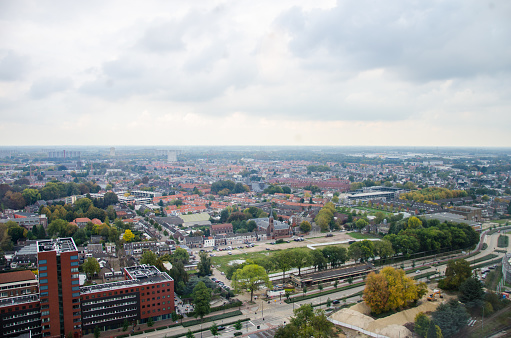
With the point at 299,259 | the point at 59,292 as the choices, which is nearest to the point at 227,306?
the point at 299,259

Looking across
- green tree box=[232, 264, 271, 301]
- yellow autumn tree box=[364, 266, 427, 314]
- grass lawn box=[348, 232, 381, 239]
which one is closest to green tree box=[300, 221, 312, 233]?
grass lawn box=[348, 232, 381, 239]

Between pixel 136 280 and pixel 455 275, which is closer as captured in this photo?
pixel 136 280

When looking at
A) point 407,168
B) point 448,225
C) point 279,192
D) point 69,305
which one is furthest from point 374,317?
point 407,168

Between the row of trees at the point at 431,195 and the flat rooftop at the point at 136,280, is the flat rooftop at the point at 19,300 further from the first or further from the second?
the row of trees at the point at 431,195

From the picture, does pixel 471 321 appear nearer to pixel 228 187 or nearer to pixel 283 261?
pixel 283 261

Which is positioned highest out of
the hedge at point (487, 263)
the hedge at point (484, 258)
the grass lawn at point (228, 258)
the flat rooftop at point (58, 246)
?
the flat rooftop at point (58, 246)

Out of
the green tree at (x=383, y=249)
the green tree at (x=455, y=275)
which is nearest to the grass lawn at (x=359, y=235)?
the green tree at (x=383, y=249)
